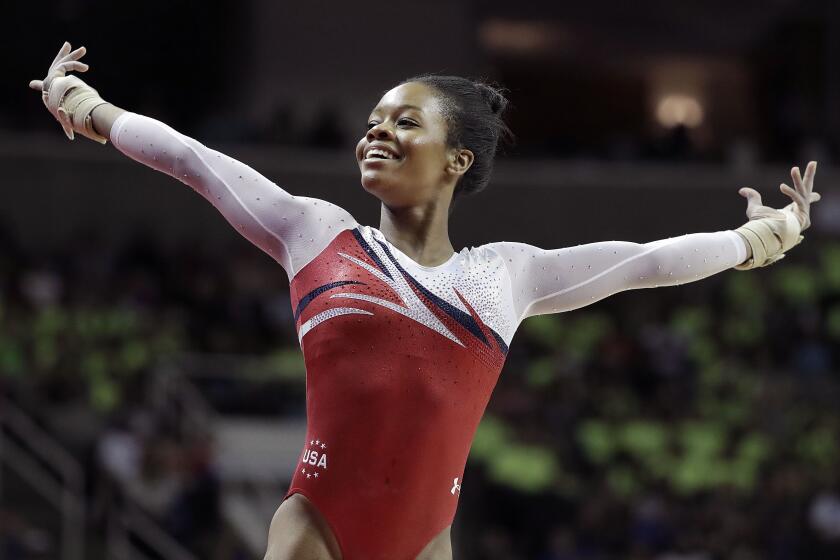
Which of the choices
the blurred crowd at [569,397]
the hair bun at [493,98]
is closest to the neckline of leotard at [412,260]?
the hair bun at [493,98]

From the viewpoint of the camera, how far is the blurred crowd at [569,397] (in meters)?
11.5

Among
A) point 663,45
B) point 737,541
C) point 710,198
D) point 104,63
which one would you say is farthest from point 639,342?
point 104,63

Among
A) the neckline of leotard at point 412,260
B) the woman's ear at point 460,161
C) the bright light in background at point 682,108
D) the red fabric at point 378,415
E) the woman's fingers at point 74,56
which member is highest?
the bright light in background at point 682,108

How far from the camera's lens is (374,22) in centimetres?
1828

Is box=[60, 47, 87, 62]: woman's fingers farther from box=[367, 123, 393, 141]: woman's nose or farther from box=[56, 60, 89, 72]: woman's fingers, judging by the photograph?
box=[367, 123, 393, 141]: woman's nose

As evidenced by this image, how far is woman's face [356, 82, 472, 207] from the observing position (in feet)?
10.5

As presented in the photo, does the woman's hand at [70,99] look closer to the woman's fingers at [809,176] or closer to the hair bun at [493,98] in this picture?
the hair bun at [493,98]

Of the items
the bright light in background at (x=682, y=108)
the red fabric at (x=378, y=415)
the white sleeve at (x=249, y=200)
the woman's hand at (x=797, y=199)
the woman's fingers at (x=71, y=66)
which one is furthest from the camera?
the bright light in background at (x=682, y=108)

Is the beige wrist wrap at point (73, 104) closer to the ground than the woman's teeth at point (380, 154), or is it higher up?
higher up

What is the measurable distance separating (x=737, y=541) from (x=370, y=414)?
9378 mm

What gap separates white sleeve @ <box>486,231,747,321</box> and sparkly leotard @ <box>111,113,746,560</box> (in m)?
0.01

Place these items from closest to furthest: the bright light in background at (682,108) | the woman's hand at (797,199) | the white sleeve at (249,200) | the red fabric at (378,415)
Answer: the red fabric at (378,415) < the white sleeve at (249,200) < the woman's hand at (797,199) < the bright light in background at (682,108)

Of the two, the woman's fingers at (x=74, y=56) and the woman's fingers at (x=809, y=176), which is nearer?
the woman's fingers at (x=74, y=56)

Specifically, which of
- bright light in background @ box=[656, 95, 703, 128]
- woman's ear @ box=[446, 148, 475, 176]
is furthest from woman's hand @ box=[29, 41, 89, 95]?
bright light in background @ box=[656, 95, 703, 128]
